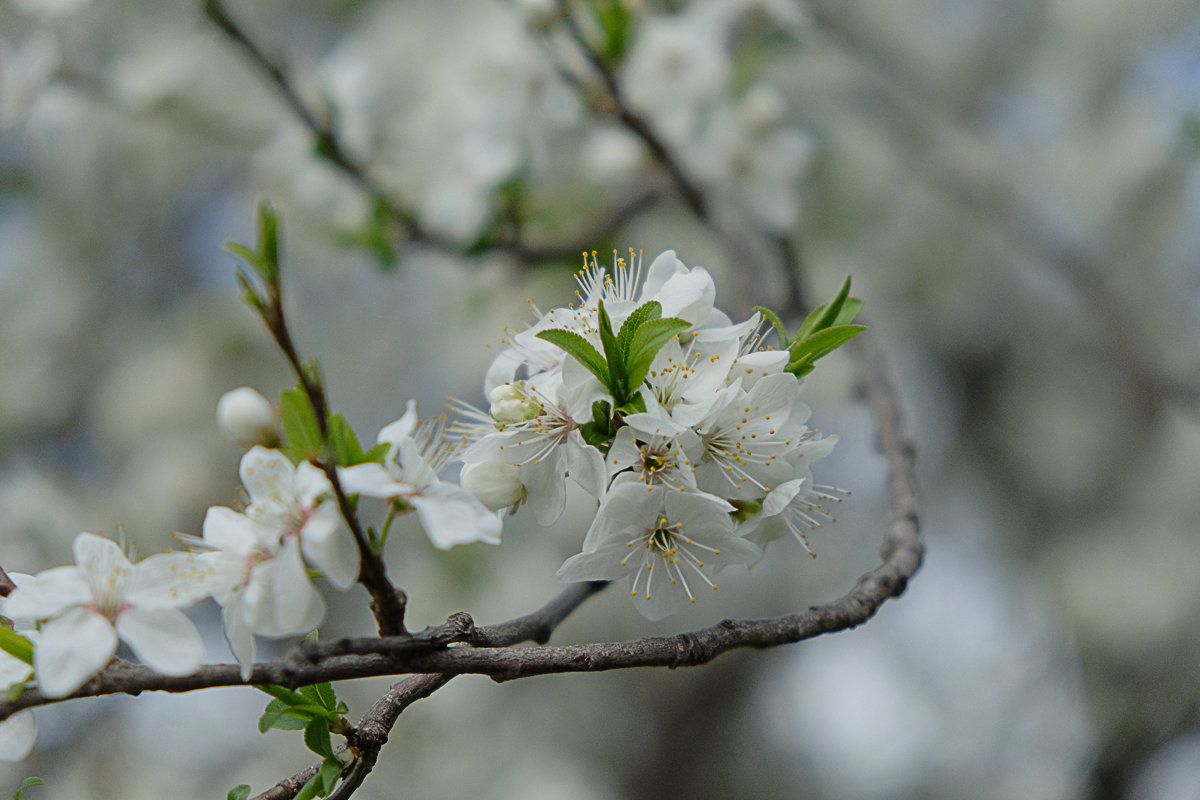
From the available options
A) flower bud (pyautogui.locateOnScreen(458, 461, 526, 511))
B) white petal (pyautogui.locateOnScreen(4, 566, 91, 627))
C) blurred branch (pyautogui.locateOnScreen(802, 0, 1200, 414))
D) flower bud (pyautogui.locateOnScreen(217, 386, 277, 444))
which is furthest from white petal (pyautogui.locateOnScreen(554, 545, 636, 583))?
blurred branch (pyautogui.locateOnScreen(802, 0, 1200, 414))

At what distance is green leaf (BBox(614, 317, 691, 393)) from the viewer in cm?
77

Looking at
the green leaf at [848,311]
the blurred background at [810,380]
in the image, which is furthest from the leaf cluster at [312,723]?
the blurred background at [810,380]

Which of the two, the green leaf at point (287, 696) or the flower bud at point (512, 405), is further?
the flower bud at point (512, 405)

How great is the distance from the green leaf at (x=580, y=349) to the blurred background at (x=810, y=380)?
2.08 m

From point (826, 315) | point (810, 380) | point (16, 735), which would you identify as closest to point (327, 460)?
point (16, 735)

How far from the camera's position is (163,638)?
0.69 m

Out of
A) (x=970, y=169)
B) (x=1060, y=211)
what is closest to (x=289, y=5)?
(x=970, y=169)

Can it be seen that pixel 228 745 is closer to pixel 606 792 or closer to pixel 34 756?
pixel 34 756

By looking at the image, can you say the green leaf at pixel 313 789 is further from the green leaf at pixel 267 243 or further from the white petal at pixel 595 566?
the green leaf at pixel 267 243

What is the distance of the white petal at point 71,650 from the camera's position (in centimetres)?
64

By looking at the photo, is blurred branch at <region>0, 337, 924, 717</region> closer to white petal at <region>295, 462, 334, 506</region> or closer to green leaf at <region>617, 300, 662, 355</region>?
white petal at <region>295, 462, 334, 506</region>

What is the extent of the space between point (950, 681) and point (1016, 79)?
2934 millimetres

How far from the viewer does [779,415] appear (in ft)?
2.74

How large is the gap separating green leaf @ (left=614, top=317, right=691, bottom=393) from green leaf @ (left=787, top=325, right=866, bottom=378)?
15 cm
